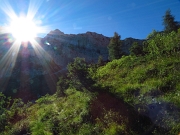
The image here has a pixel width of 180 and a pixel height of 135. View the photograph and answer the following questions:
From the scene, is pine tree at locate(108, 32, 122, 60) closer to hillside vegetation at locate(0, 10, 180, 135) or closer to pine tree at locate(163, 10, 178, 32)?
pine tree at locate(163, 10, 178, 32)

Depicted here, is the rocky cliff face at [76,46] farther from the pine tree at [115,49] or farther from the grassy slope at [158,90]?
the grassy slope at [158,90]

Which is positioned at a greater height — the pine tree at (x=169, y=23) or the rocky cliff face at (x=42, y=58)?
the pine tree at (x=169, y=23)

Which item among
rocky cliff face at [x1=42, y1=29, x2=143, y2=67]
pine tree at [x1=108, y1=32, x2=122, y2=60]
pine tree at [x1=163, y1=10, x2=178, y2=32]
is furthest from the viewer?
rocky cliff face at [x1=42, y1=29, x2=143, y2=67]

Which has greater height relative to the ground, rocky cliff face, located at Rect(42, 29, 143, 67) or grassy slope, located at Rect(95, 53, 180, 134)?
rocky cliff face, located at Rect(42, 29, 143, 67)

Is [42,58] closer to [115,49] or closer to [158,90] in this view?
[115,49]

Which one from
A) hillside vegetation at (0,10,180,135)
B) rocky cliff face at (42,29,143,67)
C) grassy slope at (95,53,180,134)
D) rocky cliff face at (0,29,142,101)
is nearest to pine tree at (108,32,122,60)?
hillside vegetation at (0,10,180,135)

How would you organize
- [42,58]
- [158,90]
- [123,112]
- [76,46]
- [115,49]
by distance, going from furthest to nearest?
1. [76,46]
2. [42,58]
3. [115,49]
4. [158,90]
5. [123,112]

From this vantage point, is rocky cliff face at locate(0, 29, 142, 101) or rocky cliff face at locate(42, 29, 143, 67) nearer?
rocky cliff face at locate(0, 29, 142, 101)

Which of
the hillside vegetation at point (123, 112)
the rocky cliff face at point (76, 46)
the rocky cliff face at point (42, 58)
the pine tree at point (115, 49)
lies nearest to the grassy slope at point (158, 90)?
the hillside vegetation at point (123, 112)

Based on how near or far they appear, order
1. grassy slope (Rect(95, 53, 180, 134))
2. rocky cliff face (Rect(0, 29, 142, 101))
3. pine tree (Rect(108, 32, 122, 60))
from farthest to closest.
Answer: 1. rocky cliff face (Rect(0, 29, 142, 101))
2. pine tree (Rect(108, 32, 122, 60))
3. grassy slope (Rect(95, 53, 180, 134))

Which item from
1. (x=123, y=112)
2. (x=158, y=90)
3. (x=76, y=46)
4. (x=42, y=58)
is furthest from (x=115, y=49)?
(x=76, y=46)

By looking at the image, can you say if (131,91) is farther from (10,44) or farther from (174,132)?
(10,44)

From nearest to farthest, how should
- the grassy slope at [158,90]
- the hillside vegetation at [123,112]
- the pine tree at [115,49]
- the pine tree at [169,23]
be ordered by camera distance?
the hillside vegetation at [123,112], the grassy slope at [158,90], the pine tree at [115,49], the pine tree at [169,23]

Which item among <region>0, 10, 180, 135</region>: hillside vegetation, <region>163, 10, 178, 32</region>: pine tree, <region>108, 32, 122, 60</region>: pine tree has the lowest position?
<region>0, 10, 180, 135</region>: hillside vegetation
